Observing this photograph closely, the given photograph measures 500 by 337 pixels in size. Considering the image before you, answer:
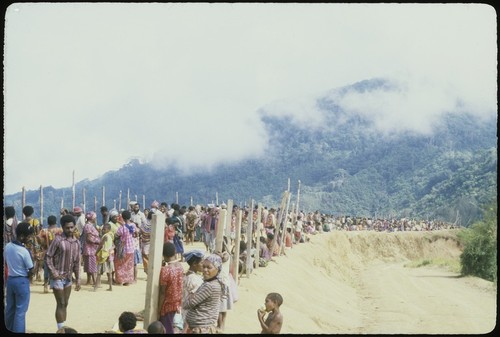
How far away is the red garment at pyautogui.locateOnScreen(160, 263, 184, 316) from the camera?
7.39 m

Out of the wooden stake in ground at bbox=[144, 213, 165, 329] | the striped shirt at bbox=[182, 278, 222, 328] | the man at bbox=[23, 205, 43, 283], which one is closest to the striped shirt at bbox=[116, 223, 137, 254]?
the man at bbox=[23, 205, 43, 283]

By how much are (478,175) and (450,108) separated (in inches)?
4199

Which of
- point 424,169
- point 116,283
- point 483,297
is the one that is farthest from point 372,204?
point 116,283

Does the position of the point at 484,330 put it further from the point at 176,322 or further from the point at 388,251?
the point at 388,251

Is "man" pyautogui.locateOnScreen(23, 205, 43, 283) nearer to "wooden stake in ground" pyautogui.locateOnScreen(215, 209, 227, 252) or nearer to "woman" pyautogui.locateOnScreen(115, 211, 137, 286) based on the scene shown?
"woman" pyautogui.locateOnScreen(115, 211, 137, 286)

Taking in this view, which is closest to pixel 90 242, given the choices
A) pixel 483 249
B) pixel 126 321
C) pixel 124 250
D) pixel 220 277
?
pixel 124 250

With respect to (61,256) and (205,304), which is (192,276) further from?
(61,256)

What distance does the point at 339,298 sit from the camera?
23.5 meters

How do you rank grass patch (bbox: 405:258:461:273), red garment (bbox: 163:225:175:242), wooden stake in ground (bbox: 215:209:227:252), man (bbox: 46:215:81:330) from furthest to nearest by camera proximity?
grass patch (bbox: 405:258:461:273) → red garment (bbox: 163:225:175:242) → wooden stake in ground (bbox: 215:209:227:252) → man (bbox: 46:215:81:330)

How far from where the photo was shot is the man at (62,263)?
9.06m

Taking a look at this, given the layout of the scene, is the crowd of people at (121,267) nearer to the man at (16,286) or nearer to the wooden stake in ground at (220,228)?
the man at (16,286)

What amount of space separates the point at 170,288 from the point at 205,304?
0.52 metres

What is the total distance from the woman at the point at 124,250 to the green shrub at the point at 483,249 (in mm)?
23156

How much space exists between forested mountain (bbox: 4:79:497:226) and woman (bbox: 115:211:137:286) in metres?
79.1
